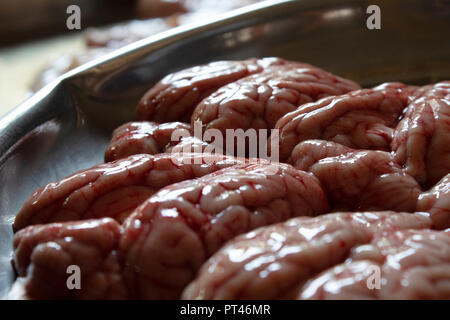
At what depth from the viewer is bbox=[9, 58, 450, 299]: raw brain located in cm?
92

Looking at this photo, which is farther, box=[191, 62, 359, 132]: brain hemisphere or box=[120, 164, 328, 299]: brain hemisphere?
box=[191, 62, 359, 132]: brain hemisphere

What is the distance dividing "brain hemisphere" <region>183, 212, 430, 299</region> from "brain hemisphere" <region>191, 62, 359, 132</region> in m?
0.40

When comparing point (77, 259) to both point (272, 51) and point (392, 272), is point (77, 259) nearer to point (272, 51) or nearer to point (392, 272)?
point (392, 272)

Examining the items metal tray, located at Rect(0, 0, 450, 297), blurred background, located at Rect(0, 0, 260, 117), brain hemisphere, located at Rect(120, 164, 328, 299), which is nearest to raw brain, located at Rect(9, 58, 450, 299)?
brain hemisphere, located at Rect(120, 164, 328, 299)

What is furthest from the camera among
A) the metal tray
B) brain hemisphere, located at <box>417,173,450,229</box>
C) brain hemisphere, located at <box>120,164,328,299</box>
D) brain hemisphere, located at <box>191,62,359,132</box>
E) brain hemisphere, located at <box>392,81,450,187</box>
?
the metal tray

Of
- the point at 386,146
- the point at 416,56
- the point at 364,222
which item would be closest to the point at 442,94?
the point at 386,146

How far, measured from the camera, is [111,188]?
115 centimetres

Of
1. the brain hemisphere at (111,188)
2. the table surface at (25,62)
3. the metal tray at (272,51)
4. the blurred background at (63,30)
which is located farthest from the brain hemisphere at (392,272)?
the table surface at (25,62)

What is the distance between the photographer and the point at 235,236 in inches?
39.8

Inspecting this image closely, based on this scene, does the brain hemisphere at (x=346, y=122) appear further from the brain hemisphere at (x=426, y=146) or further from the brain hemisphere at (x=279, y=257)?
the brain hemisphere at (x=279, y=257)

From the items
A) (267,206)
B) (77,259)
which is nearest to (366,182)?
(267,206)

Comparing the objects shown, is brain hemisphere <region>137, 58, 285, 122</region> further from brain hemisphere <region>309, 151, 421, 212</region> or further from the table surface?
the table surface

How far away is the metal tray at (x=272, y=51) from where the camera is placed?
5.55 feet

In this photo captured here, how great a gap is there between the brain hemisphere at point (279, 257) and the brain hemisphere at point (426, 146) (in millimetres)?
232
